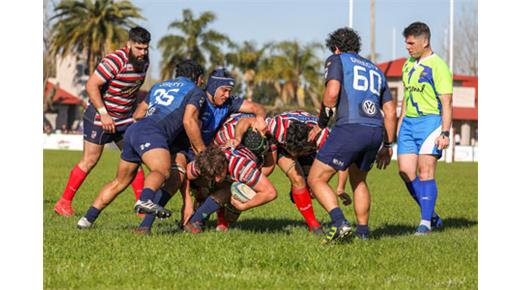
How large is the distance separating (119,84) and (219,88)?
1841 mm

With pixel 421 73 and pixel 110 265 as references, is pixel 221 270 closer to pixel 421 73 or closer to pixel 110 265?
pixel 110 265

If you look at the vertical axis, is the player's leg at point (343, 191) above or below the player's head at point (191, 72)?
below

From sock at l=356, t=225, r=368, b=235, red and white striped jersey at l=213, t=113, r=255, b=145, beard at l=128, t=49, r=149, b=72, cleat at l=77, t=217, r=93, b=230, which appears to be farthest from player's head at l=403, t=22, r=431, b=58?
cleat at l=77, t=217, r=93, b=230

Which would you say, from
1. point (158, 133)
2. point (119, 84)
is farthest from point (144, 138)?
point (119, 84)

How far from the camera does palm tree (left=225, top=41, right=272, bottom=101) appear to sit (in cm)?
7450

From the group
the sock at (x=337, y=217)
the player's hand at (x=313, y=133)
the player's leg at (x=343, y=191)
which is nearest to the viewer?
the sock at (x=337, y=217)

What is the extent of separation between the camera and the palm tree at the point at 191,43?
238ft

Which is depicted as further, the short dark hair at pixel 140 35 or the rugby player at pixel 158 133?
the short dark hair at pixel 140 35

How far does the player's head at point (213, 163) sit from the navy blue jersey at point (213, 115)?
0.71 m

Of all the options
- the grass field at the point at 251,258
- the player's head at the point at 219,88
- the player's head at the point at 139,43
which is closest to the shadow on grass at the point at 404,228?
the grass field at the point at 251,258

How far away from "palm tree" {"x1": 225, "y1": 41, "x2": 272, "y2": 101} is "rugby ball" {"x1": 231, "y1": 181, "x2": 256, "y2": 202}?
2517 inches

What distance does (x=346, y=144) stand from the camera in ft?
28.9

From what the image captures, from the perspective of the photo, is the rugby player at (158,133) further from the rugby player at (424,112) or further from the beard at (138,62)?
the rugby player at (424,112)

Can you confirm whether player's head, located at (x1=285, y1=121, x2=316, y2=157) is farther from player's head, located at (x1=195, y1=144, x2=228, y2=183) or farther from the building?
the building
